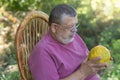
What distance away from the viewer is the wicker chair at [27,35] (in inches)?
107

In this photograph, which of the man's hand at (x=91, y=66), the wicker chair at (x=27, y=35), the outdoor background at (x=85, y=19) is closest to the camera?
the man's hand at (x=91, y=66)

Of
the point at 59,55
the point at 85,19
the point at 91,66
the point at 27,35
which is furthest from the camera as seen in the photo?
the point at 85,19

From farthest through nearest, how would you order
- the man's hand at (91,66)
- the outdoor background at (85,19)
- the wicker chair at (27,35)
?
1. the outdoor background at (85,19)
2. the wicker chair at (27,35)
3. the man's hand at (91,66)

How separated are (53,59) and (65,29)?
212 mm

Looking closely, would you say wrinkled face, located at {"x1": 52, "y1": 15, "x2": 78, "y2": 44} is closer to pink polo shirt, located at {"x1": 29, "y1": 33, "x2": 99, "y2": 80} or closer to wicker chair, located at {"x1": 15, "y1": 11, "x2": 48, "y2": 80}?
pink polo shirt, located at {"x1": 29, "y1": 33, "x2": 99, "y2": 80}

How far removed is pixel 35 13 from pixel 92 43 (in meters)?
3.42

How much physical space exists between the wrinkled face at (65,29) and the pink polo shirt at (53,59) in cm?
5

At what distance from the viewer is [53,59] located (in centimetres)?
254

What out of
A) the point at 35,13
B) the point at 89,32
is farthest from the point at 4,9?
the point at 35,13

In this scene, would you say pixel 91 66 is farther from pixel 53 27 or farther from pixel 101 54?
pixel 53 27

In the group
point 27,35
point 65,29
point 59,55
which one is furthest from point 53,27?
point 27,35

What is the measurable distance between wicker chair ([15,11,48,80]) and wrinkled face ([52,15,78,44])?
28 cm

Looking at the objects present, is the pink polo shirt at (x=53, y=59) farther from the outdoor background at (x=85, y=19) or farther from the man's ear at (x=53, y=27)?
the outdoor background at (x=85, y=19)

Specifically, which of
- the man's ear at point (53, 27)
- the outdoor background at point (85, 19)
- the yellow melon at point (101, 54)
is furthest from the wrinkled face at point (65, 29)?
the outdoor background at point (85, 19)
